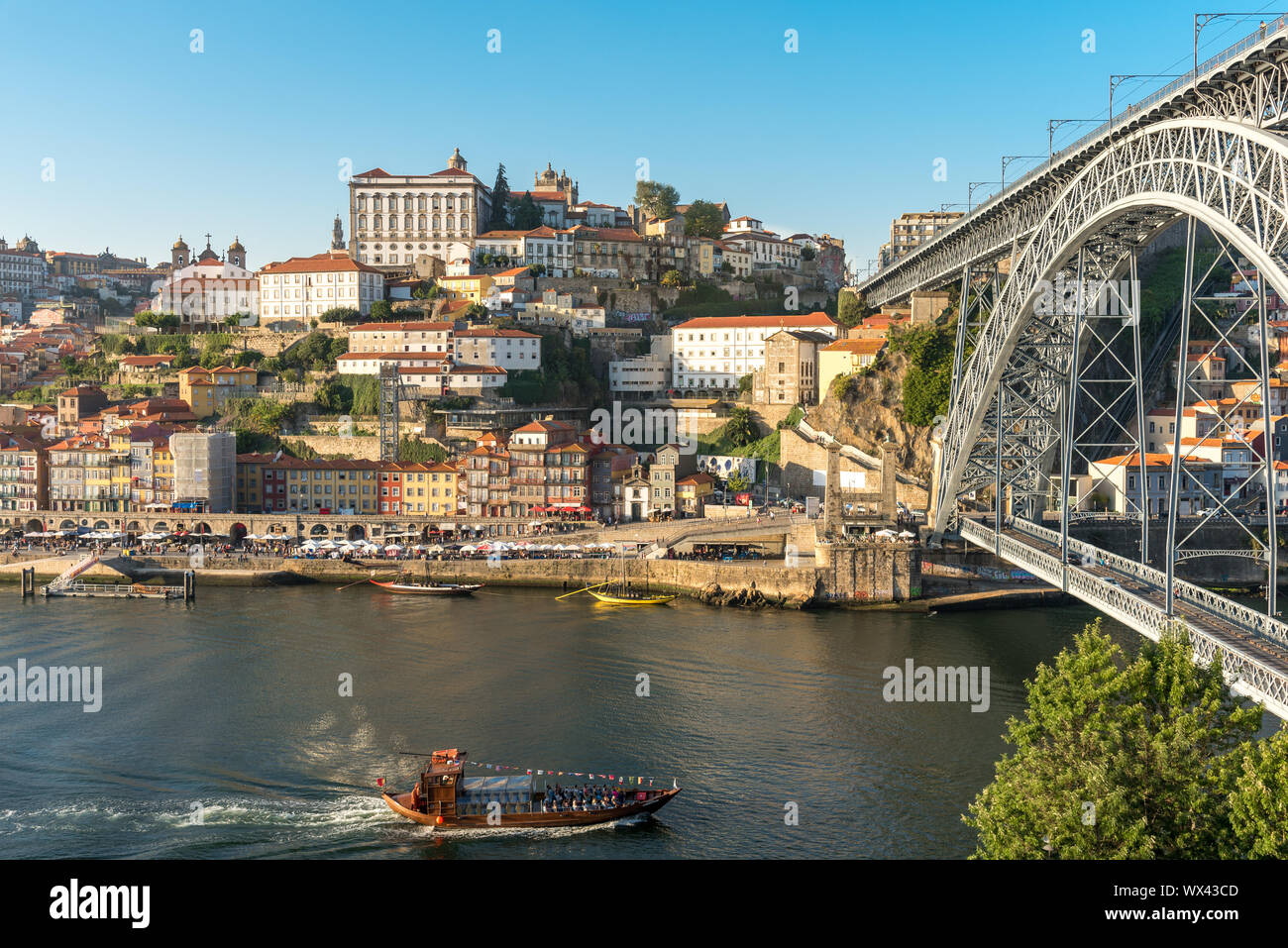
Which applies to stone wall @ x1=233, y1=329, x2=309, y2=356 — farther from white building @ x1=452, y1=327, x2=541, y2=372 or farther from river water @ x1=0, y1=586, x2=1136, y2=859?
river water @ x1=0, y1=586, x2=1136, y2=859

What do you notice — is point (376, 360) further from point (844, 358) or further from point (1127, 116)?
point (1127, 116)

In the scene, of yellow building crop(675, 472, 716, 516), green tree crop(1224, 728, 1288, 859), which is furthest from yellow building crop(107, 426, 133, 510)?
green tree crop(1224, 728, 1288, 859)

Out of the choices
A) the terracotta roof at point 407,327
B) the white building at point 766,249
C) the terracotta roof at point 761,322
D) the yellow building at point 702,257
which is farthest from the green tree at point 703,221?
the terracotta roof at point 407,327

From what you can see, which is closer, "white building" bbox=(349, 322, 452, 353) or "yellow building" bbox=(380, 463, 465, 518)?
"yellow building" bbox=(380, 463, 465, 518)

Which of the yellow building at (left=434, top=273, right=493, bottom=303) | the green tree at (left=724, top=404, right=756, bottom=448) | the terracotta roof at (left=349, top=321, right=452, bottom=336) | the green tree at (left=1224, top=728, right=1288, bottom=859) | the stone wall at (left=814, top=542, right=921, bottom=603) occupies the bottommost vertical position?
the stone wall at (left=814, top=542, right=921, bottom=603)

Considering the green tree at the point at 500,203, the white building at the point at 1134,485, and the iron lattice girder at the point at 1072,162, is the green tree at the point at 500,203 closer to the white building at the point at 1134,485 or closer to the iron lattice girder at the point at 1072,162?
the iron lattice girder at the point at 1072,162

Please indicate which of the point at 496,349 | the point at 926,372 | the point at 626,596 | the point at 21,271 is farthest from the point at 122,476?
the point at 21,271

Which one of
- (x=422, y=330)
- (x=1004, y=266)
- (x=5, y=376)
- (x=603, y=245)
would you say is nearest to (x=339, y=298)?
(x=422, y=330)
